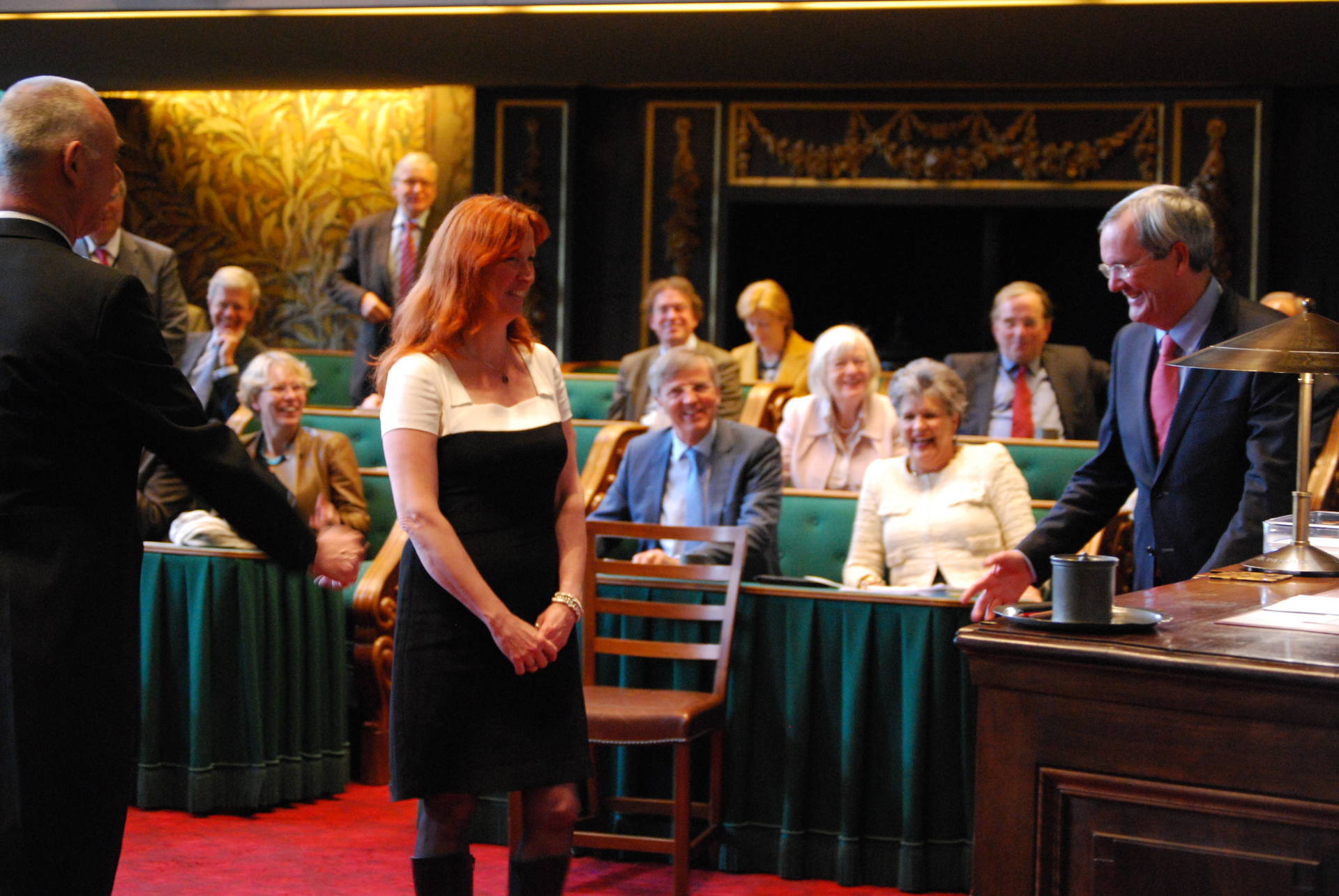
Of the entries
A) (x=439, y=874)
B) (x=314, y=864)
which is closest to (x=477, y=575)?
(x=439, y=874)

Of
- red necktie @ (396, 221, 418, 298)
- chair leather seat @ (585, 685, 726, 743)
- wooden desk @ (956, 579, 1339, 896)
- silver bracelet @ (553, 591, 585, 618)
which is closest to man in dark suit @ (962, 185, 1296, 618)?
silver bracelet @ (553, 591, 585, 618)

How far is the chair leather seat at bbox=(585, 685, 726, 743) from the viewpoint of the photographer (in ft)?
10.5

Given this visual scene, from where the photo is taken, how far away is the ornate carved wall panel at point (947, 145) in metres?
7.89

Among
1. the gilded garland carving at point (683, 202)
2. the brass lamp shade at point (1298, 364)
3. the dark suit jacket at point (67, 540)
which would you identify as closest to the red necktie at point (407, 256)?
the gilded garland carving at point (683, 202)

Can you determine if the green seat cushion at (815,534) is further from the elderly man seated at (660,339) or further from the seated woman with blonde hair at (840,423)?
the elderly man seated at (660,339)

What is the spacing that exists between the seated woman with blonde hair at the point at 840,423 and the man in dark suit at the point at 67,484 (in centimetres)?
316

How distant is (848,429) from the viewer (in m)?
4.80

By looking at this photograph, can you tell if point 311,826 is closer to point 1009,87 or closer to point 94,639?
point 94,639

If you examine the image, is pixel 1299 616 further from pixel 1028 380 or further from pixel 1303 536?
pixel 1028 380

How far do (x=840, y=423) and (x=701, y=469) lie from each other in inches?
33.6

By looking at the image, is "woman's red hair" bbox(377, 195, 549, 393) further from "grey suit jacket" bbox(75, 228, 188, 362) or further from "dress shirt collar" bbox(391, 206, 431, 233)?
"dress shirt collar" bbox(391, 206, 431, 233)

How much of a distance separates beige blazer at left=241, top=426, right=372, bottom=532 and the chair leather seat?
62.2 inches

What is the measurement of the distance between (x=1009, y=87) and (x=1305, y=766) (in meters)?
6.91

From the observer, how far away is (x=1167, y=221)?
2508 mm
